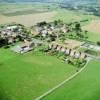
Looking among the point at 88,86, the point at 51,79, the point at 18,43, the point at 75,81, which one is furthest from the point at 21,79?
the point at 18,43

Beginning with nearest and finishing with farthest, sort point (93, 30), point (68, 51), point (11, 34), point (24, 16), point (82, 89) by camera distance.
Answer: point (82, 89) → point (68, 51) → point (11, 34) → point (93, 30) → point (24, 16)

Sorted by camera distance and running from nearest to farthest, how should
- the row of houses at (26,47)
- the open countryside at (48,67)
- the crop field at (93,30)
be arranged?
the open countryside at (48,67)
the row of houses at (26,47)
the crop field at (93,30)

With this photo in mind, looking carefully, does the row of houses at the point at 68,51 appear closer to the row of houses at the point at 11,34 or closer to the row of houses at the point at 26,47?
the row of houses at the point at 26,47

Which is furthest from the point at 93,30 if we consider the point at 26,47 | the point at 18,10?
the point at 18,10

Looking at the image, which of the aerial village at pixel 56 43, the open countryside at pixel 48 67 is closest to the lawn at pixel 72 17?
the aerial village at pixel 56 43

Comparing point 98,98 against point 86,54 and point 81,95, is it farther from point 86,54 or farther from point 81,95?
point 86,54

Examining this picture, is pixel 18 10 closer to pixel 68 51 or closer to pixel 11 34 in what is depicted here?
pixel 11 34
